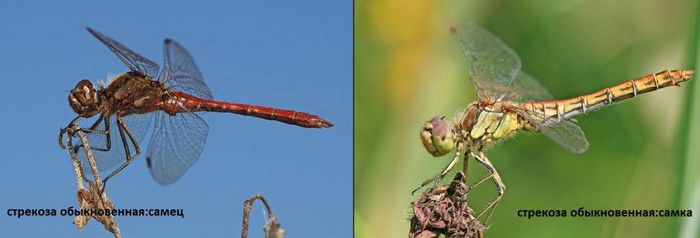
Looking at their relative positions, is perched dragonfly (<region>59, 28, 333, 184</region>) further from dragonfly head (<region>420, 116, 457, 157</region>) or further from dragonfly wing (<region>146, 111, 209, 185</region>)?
dragonfly head (<region>420, 116, 457, 157</region>)

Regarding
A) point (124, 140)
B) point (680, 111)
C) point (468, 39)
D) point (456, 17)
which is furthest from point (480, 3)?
point (124, 140)

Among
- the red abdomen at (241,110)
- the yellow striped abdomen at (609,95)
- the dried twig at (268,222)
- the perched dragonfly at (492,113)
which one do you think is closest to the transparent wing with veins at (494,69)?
the perched dragonfly at (492,113)

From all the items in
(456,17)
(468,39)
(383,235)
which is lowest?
(383,235)

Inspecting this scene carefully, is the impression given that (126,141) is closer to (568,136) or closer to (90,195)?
(90,195)

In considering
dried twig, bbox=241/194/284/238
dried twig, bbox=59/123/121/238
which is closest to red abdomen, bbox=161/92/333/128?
dried twig, bbox=59/123/121/238

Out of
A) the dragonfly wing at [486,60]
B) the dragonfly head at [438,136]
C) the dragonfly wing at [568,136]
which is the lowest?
the dragonfly head at [438,136]

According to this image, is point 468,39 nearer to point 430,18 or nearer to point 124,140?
point 430,18

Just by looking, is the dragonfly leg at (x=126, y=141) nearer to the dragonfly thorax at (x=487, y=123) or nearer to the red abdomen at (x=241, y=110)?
the red abdomen at (x=241, y=110)
